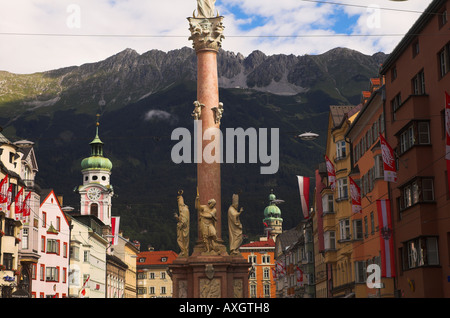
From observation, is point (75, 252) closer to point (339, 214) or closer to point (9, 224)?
point (9, 224)

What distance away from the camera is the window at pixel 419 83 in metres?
42.4

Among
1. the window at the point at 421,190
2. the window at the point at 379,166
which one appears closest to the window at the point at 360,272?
the window at the point at 379,166

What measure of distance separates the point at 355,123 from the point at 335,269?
17.4m

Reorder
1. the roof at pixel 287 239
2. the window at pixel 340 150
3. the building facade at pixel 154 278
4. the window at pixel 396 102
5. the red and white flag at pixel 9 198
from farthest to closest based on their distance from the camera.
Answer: the building facade at pixel 154 278
the roof at pixel 287 239
the window at pixel 340 150
the red and white flag at pixel 9 198
the window at pixel 396 102

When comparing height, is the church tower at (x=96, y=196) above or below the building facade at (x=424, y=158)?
above

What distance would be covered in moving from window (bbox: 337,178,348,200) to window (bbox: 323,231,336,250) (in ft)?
19.8

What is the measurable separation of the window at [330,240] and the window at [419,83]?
90.7ft

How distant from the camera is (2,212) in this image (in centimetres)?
6681

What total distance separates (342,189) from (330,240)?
7124 millimetres

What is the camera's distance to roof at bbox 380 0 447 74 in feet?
129

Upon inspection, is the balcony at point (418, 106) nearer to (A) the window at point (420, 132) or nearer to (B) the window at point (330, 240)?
(A) the window at point (420, 132)

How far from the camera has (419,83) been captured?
141 ft

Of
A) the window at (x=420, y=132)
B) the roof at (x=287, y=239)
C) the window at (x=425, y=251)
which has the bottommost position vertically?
the window at (x=425, y=251)
